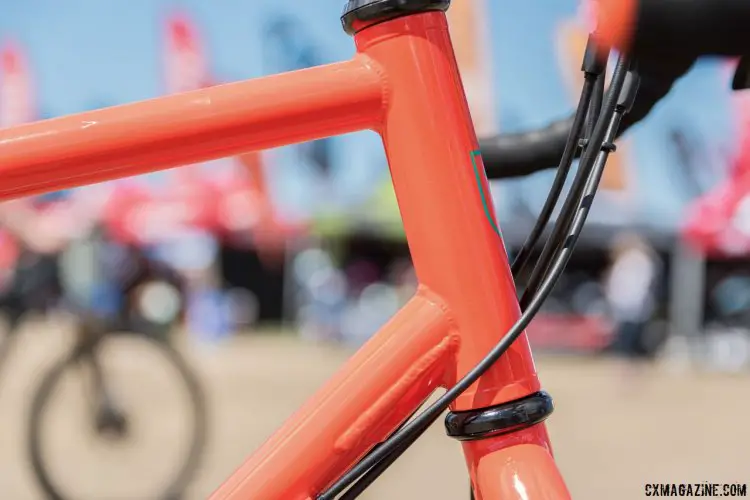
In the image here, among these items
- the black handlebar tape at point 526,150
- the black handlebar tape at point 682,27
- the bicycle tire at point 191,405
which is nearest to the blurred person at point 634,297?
the bicycle tire at point 191,405

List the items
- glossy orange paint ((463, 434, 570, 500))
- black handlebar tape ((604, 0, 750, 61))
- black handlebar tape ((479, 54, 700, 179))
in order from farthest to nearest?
black handlebar tape ((479, 54, 700, 179)) < glossy orange paint ((463, 434, 570, 500)) < black handlebar tape ((604, 0, 750, 61))

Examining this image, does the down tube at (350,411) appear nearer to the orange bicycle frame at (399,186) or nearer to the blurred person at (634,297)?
the orange bicycle frame at (399,186)

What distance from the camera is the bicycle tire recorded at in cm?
272

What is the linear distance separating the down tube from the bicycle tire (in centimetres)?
224

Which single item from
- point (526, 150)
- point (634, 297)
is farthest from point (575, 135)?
point (634, 297)

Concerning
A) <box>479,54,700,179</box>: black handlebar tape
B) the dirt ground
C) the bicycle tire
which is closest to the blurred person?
the dirt ground

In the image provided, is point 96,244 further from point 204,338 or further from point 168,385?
point 204,338

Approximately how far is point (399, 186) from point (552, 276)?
0.15 m

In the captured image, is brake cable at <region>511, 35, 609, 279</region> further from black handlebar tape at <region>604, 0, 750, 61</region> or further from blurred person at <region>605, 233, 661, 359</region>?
blurred person at <region>605, 233, 661, 359</region>

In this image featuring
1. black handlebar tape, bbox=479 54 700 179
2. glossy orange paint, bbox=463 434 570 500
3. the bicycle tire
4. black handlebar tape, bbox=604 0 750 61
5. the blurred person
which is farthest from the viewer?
the blurred person

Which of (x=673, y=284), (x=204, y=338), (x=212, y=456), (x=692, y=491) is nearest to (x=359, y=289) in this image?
(x=204, y=338)

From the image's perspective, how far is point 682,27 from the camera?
50cm

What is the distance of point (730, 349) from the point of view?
333 inches

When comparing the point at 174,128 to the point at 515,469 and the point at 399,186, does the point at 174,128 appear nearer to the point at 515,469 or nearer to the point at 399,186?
the point at 399,186
